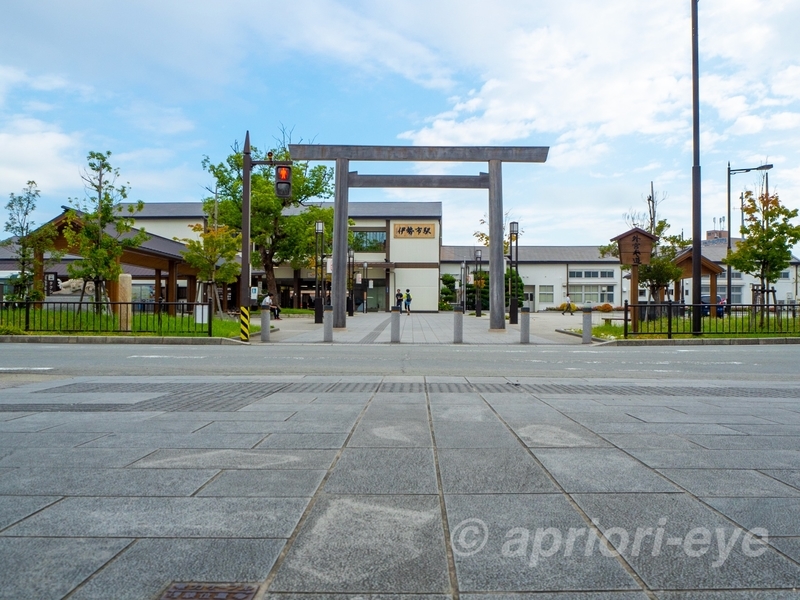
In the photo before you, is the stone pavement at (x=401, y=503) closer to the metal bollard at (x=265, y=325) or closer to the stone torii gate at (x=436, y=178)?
the metal bollard at (x=265, y=325)

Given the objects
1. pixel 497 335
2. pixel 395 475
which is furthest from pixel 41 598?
pixel 497 335

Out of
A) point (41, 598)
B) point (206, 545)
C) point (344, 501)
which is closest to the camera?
point (41, 598)

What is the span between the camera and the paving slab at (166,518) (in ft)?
9.84

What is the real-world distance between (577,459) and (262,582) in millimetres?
2585

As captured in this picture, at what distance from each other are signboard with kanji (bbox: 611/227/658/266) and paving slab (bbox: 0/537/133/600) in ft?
71.9

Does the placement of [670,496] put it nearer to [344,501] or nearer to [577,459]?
[577,459]

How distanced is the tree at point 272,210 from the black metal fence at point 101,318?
73.6 ft

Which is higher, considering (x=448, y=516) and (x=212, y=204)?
(x=212, y=204)

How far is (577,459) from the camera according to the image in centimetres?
441

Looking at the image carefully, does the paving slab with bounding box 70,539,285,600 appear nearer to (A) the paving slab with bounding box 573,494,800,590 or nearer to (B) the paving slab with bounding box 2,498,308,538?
(B) the paving slab with bounding box 2,498,308,538

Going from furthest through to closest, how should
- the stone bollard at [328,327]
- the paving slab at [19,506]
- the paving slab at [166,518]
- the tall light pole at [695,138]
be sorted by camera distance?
the tall light pole at [695,138] → the stone bollard at [328,327] → the paving slab at [19,506] → the paving slab at [166,518]

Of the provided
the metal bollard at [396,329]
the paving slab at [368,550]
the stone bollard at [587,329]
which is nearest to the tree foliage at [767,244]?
the stone bollard at [587,329]

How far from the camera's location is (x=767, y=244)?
81.9 feet

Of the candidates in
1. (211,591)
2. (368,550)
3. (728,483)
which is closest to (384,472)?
(368,550)
